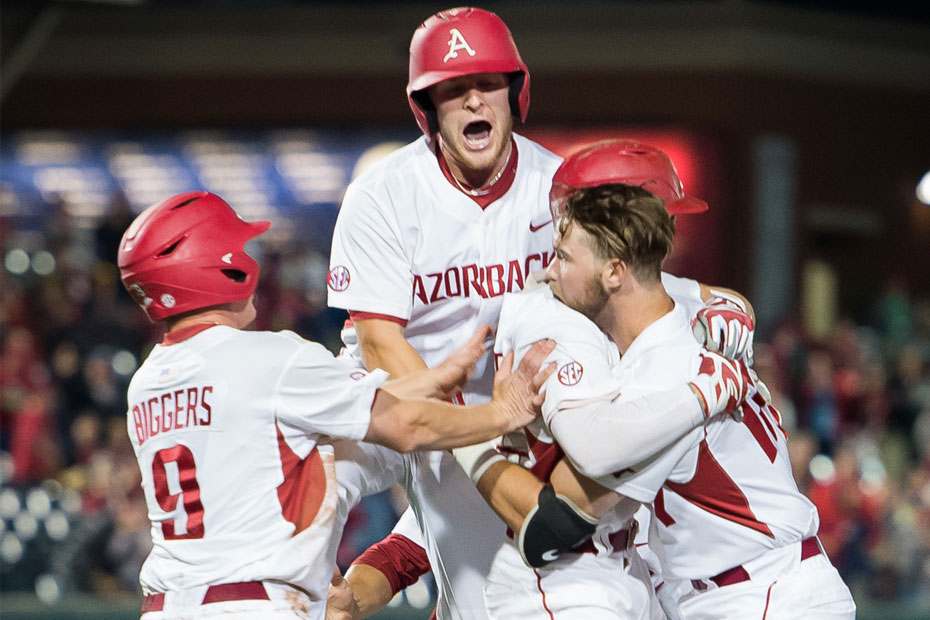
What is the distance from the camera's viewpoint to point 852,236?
17906 millimetres

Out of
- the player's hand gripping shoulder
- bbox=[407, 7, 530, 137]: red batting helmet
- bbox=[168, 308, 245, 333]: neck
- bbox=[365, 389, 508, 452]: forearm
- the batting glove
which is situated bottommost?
bbox=[365, 389, 508, 452]: forearm

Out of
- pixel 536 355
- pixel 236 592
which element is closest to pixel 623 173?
pixel 536 355

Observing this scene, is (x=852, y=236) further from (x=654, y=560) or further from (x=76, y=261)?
(x=654, y=560)

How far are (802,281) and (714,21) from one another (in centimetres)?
357

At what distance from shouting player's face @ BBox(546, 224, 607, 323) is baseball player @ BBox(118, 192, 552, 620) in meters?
0.18

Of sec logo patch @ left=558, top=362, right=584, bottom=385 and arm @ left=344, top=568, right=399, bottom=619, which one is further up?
sec logo patch @ left=558, top=362, right=584, bottom=385

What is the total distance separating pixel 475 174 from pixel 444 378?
86 cm

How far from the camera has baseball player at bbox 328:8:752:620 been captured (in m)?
4.11

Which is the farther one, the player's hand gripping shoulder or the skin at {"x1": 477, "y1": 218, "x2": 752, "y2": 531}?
the player's hand gripping shoulder

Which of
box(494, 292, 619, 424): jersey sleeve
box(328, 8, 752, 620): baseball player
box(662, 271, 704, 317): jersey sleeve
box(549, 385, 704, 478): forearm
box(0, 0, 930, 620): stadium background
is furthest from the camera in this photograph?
box(0, 0, 930, 620): stadium background

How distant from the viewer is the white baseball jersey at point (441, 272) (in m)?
4.14

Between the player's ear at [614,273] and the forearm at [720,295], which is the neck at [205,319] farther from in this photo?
the forearm at [720,295]

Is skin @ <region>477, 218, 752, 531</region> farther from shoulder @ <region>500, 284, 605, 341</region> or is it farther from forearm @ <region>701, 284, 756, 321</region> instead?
forearm @ <region>701, 284, 756, 321</region>

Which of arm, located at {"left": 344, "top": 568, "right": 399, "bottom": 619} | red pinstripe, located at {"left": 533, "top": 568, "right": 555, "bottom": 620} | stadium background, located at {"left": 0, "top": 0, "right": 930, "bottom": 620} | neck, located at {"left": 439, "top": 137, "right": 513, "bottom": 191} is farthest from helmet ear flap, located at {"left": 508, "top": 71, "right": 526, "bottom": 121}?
stadium background, located at {"left": 0, "top": 0, "right": 930, "bottom": 620}
